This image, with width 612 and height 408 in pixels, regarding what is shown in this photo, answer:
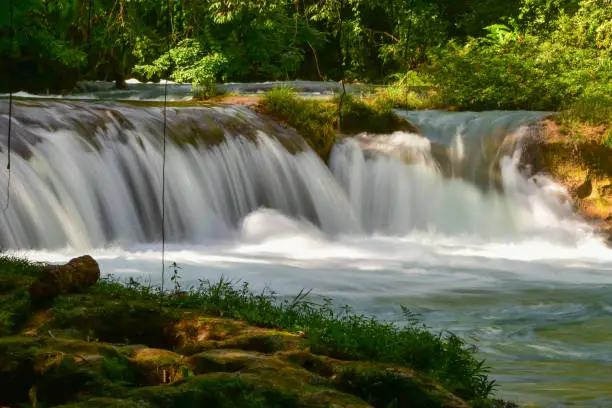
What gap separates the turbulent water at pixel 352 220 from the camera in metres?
9.44

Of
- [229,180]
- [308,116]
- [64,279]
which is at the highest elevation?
[308,116]

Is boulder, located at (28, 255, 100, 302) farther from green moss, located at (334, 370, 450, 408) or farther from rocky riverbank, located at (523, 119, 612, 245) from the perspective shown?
rocky riverbank, located at (523, 119, 612, 245)

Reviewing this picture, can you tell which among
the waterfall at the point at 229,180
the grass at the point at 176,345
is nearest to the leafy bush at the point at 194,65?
the waterfall at the point at 229,180

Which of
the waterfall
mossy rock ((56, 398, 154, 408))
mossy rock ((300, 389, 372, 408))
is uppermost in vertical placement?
the waterfall

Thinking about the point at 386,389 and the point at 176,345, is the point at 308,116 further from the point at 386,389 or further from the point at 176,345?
the point at 386,389

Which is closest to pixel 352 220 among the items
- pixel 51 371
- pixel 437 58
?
pixel 437 58

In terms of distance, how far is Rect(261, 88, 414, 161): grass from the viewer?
17.2 meters

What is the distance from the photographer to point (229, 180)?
49.0ft

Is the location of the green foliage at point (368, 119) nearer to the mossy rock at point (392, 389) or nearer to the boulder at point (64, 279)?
the boulder at point (64, 279)

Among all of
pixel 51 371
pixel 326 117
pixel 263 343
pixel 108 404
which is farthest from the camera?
pixel 326 117

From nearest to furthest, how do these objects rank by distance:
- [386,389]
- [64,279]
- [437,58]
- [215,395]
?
[215,395] → [386,389] → [64,279] → [437,58]

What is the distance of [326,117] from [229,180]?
3.32 meters

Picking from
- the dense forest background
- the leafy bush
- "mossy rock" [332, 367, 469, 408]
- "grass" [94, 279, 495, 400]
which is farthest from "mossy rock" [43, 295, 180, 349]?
the leafy bush

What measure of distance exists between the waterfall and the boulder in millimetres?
4954
